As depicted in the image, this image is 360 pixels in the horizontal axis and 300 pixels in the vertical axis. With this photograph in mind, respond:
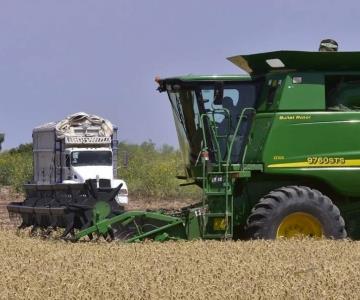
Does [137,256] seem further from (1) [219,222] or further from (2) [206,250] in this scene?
(1) [219,222]

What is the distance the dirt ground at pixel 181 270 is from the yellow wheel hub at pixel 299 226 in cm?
60

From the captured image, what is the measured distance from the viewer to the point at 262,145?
13.6 metres

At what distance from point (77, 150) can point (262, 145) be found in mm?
16975

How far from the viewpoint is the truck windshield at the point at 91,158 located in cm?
2986

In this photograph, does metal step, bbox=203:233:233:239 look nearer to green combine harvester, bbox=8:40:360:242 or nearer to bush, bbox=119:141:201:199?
green combine harvester, bbox=8:40:360:242

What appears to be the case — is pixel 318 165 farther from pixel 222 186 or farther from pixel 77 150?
pixel 77 150

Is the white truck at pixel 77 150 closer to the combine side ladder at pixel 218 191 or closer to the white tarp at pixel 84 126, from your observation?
the white tarp at pixel 84 126

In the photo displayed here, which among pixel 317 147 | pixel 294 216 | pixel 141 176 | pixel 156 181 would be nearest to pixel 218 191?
pixel 294 216

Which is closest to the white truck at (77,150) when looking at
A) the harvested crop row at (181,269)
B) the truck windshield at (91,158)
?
the truck windshield at (91,158)

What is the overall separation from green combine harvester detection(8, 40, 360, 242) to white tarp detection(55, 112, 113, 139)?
56.2ft

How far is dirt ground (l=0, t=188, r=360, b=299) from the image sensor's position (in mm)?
8375

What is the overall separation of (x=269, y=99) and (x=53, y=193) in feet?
13.0

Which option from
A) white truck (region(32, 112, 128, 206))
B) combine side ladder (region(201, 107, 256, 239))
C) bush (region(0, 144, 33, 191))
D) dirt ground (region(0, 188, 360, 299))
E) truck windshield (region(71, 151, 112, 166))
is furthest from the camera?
bush (region(0, 144, 33, 191))

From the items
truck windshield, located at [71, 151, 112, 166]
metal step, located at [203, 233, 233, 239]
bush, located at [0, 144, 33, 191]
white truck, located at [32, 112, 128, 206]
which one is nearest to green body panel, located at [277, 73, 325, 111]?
metal step, located at [203, 233, 233, 239]
